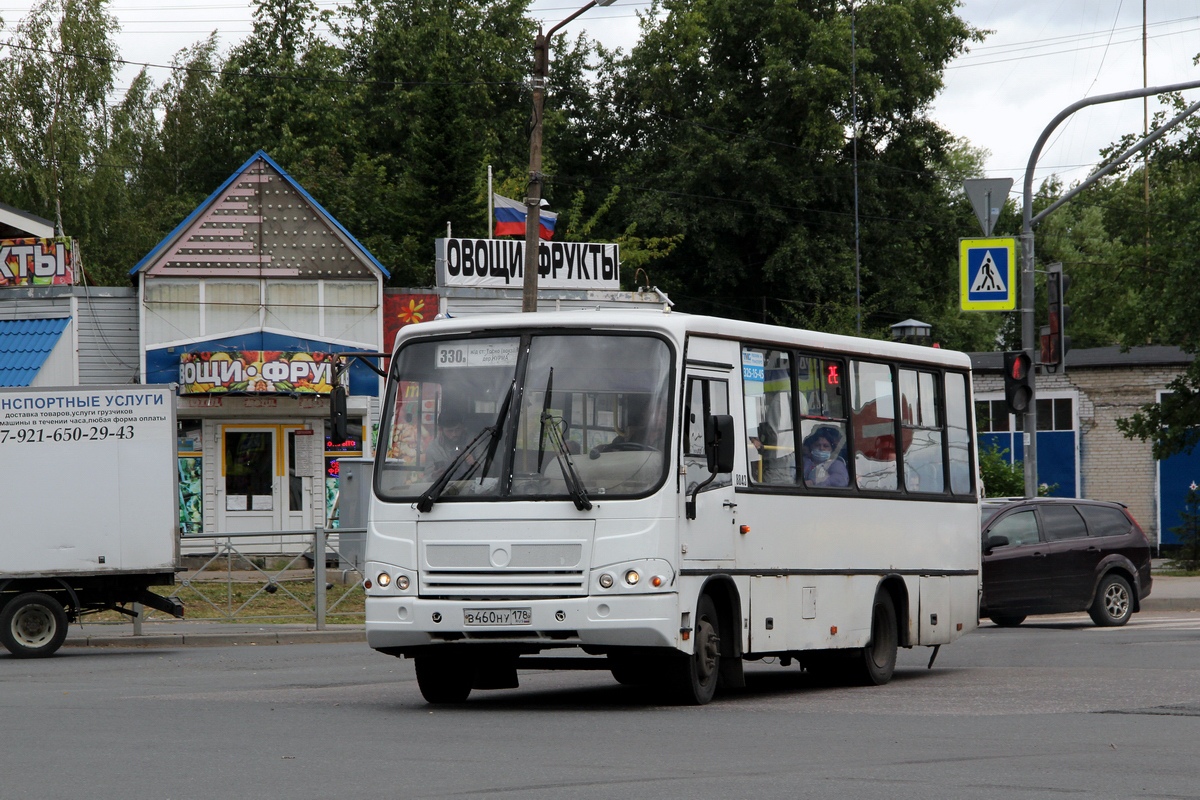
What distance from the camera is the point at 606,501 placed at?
38.9 feet

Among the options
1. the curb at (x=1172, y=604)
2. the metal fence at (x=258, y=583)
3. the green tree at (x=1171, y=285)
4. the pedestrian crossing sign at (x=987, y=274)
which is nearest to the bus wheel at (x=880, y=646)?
the metal fence at (x=258, y=583)

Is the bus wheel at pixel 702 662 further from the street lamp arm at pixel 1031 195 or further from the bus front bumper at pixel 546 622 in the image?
the street lamp arm at pixel 1031 195

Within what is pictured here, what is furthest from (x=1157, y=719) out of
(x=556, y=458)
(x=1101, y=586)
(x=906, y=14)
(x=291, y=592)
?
(x=906, y=14)

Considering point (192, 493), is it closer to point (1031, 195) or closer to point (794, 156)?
point (1031, 195)

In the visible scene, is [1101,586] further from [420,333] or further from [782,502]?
[420,333]

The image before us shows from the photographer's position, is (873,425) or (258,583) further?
(258,583)

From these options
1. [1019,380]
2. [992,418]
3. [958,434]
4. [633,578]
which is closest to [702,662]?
[633,578]

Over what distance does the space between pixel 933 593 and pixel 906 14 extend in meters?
36.2

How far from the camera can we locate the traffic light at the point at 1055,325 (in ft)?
79.2

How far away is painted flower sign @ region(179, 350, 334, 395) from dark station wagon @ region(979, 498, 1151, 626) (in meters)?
14.2

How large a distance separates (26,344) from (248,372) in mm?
4367

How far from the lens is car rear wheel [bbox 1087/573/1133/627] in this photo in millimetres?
22547

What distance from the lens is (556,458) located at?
473 inches

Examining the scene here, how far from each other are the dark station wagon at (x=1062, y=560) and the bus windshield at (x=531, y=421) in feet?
35.8
